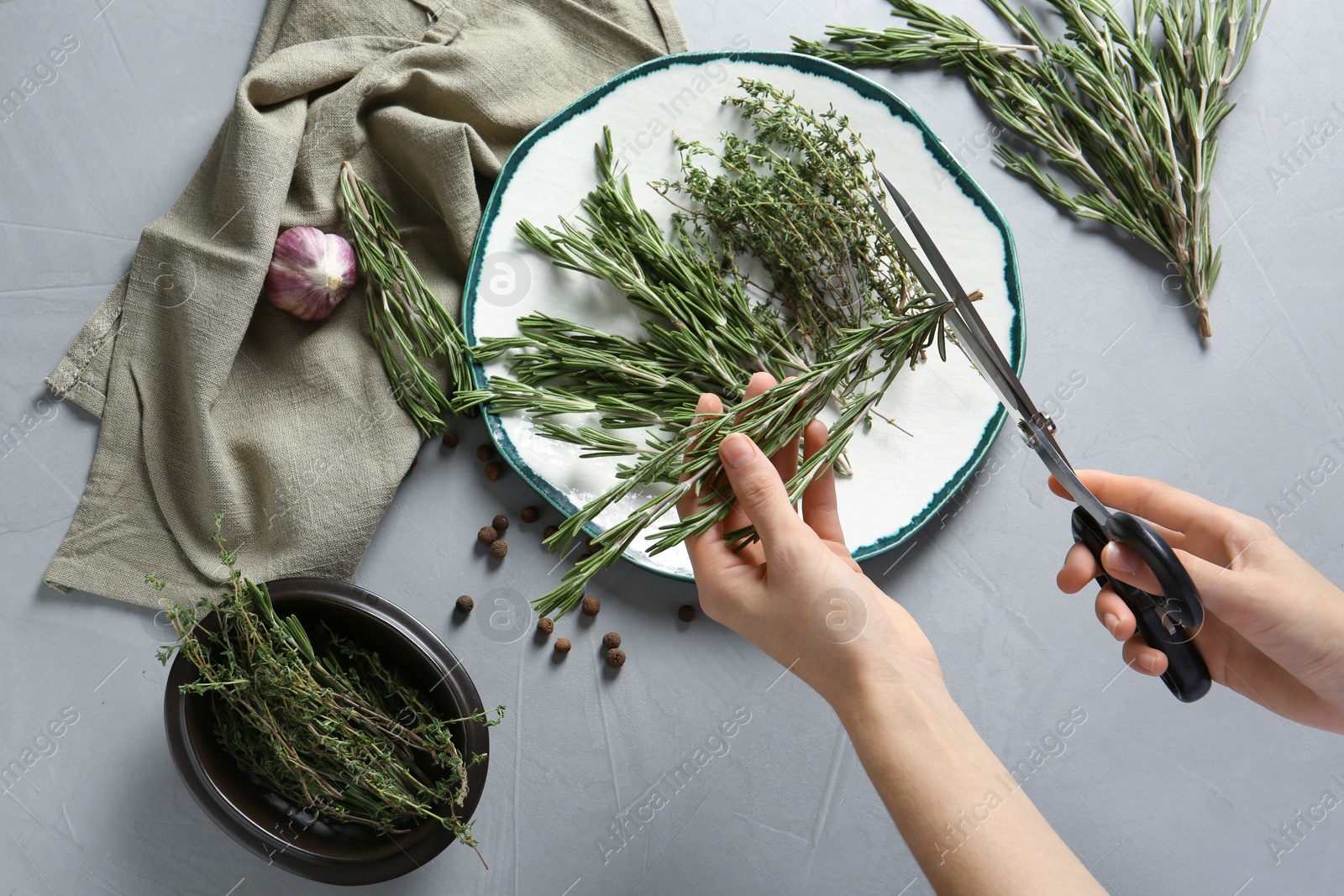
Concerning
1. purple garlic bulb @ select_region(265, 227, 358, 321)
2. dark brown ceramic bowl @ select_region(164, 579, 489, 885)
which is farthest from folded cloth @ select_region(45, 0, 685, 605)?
dark brown ceramic bowl @ select_region(164, 579, 489, 885)

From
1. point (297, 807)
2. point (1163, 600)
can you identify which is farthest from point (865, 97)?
point (297, 807)

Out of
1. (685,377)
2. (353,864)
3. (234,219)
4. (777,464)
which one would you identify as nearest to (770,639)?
(777,464)

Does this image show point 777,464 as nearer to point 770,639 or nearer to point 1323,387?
point 770,639

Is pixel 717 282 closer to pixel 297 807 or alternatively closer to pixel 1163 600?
pixel 1163 600

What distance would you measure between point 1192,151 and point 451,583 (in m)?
1.22

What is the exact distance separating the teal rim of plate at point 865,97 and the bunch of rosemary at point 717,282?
0.04 m

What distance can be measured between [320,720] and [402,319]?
51 cm

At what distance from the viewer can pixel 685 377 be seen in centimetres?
114

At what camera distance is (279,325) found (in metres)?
1.17

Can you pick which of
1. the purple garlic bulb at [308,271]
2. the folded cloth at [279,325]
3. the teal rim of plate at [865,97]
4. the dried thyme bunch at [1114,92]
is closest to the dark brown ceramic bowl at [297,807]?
the folded cloth at [279,325]

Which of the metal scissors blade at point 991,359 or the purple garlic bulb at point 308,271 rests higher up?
the purple garlic bulb at point 308,271

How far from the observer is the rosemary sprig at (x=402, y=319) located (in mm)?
1139

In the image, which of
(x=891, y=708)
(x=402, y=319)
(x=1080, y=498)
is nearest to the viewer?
(x=891, y=708)

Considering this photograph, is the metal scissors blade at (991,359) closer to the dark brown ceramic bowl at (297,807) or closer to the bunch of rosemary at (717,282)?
the bunch of rosemary at (717,282)
